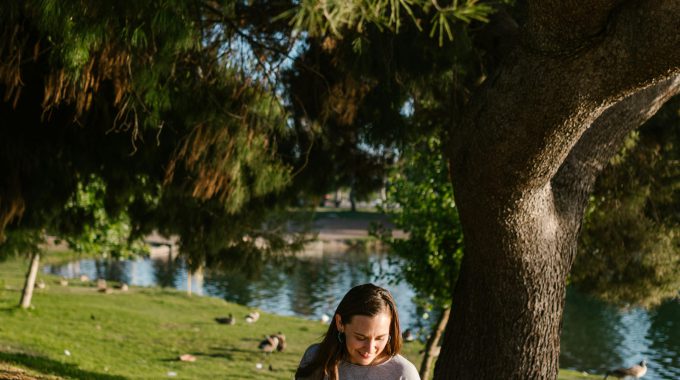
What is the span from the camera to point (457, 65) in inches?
223

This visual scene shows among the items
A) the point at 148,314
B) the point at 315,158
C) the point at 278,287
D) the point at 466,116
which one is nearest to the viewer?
the point at 466,116

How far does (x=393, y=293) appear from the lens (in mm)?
25328

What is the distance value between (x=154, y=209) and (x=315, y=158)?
6.97ft

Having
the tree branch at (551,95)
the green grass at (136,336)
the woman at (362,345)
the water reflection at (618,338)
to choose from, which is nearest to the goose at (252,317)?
the green grass at (136,336)

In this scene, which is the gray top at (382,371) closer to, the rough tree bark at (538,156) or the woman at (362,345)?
the woman at (362,345)

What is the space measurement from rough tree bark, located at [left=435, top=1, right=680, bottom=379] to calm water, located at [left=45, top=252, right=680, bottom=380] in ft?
27.8

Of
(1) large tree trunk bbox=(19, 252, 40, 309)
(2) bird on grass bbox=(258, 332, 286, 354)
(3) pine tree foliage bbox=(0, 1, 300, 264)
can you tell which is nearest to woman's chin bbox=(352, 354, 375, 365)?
(3) pine tree foliage bbox=(0, 1, 300, 264)

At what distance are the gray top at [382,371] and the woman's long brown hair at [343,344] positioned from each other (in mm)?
32

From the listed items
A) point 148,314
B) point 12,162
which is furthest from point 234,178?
point 148,314

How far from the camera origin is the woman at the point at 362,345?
2.51 metres

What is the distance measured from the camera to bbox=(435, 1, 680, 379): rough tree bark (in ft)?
9.91

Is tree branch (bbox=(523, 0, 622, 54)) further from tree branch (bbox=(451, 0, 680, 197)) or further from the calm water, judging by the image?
the calm water

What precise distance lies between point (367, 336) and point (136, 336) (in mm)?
13766

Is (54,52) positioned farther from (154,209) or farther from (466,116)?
(154,209)
